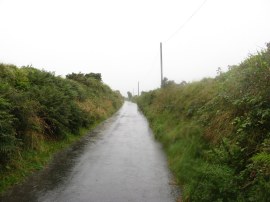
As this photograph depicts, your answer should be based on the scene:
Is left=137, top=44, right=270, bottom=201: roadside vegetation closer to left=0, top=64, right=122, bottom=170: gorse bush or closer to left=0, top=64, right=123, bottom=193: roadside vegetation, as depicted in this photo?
left=0, top=64, right=123, bottom=193: roadside vegetation

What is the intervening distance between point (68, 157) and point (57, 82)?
7898mm

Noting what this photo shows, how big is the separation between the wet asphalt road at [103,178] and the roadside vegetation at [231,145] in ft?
1.99

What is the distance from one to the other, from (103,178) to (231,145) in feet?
11.3

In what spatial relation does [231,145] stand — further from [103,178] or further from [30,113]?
[30,113]

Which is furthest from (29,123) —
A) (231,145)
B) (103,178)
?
(231,145)

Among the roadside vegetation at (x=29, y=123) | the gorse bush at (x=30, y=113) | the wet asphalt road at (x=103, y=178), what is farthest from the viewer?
the gorse bush at (x=30, y=113)

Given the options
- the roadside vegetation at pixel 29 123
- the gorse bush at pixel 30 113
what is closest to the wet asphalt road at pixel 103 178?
the roadside vegetation at pixel 29 123

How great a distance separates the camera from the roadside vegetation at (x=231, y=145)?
16.7 feet

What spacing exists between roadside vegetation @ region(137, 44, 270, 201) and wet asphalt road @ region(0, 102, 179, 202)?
23.9 inches

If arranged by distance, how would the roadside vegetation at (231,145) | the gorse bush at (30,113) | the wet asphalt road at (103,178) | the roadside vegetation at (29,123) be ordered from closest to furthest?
1. the roadside vegetation at (231,145)
2. the wet asphalt road at (103,178)
3. the roadside vegetation at (29,123)
4. the gorse bush at (30,113)

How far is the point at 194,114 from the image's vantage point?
12.3 meters

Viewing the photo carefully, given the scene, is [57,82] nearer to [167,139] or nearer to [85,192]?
[167,139]

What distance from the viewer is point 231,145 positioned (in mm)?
6598

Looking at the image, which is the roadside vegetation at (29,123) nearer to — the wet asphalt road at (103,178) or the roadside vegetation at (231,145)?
the wet asphalt road at (103,178)
